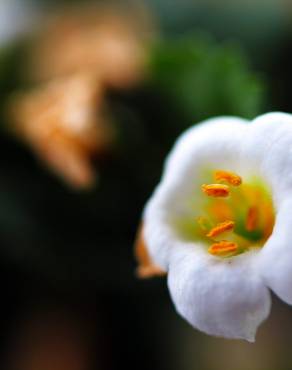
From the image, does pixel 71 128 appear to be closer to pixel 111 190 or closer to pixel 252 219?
pixel 111 190

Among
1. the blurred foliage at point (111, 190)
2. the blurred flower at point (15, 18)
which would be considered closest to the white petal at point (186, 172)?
the blurred foliage at point (111, 190)

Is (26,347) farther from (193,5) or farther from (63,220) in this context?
(193,5)

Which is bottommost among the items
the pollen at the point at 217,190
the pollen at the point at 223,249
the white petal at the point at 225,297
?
the white petal at the point at 225,297

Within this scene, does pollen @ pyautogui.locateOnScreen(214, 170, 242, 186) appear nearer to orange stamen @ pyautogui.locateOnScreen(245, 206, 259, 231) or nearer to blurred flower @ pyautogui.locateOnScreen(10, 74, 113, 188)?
orange stamen @ pyautogui.locateOnScreen(245, 206, 259, 231)

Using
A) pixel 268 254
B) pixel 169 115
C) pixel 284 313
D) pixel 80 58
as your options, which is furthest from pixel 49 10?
pixel 268 254

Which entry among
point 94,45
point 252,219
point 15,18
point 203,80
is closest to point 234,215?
point 252,219

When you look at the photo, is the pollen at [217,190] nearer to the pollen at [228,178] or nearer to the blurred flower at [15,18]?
the pollen at [228,178]

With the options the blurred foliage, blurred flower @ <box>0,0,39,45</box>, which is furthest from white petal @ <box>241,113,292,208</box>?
blurred flower @ <box>0,0,39,45</box>
